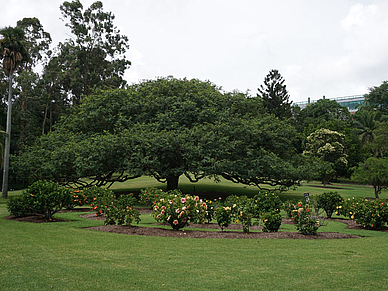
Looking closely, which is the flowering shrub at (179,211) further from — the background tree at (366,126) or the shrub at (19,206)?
A: the background tree at (366,126)

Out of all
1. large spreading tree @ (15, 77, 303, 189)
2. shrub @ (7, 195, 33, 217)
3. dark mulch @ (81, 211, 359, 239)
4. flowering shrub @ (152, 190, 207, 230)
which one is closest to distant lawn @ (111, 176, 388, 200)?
large spreading tree @ (15, 77, 303, 189)

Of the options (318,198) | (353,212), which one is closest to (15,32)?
(318,198)

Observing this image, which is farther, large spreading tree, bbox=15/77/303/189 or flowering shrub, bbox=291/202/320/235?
large spreading tree, bbox=15/77/303/189

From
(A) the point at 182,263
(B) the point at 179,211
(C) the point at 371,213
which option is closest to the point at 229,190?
(C) the point at 371,213

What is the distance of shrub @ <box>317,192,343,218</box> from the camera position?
597 inches

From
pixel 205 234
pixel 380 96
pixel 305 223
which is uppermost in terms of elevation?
pixel 380 96

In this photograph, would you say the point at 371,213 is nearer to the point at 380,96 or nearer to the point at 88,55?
the point at 88,55

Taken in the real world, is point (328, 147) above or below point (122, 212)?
above

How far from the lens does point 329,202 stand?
15.2 metres

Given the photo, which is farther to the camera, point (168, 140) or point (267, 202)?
point (168, 140)

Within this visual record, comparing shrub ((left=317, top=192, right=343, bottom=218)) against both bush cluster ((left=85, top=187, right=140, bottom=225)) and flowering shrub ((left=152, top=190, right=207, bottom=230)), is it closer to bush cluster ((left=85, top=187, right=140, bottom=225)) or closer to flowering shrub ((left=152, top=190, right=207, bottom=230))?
flowering shrub ((left=152, top=190, right=207, bottom=230))

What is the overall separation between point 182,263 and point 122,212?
5202mm

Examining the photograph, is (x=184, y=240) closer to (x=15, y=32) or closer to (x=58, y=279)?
(x=58, y=279)

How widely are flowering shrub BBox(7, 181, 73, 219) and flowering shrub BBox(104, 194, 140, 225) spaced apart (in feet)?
6.10
